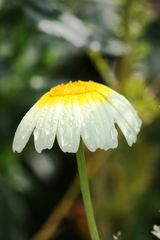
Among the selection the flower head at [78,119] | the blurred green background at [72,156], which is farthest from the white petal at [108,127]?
the blurred green background at [72,156]

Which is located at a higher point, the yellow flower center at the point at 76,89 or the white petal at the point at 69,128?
the yellow flower center at the point at 76,89

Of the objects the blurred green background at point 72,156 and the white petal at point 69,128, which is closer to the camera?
the white petal at point 69,128

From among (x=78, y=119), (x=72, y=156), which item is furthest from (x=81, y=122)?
(x=72, y=156)

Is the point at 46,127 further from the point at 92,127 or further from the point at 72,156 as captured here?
the point at 72,156

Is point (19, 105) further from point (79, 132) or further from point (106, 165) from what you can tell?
point (79, 132)

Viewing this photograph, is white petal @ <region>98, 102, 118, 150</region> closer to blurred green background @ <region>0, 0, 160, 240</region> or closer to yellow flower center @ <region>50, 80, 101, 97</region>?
yellow flower center @ <region>50, 80, 101, 97</region>

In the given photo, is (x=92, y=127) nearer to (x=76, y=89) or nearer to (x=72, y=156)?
(x=76, y=89)

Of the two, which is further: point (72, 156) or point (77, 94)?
point (72, 156)

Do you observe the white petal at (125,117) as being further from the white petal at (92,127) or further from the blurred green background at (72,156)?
the blurred green background at (72,156)
